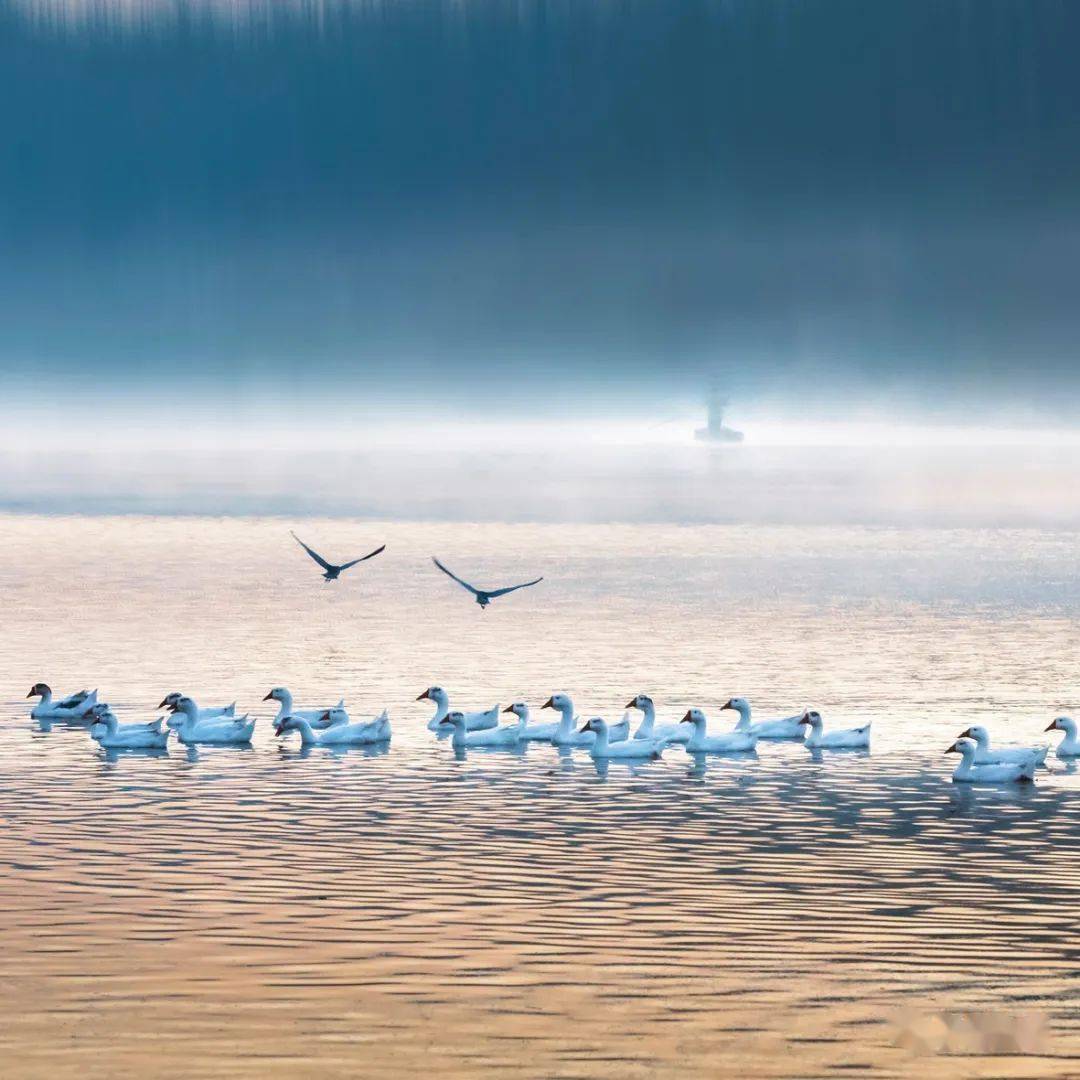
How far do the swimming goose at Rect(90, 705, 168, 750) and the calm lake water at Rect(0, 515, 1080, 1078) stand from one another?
0.57 m

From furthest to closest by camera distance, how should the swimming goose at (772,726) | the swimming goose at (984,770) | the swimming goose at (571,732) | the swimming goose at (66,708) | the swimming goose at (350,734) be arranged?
the swimming goose at (66,708) < the swimming goose at (772,726) < the swimming goose at (571,732) < the swimming goose at (350,734) < the swimming goose at (984,770)

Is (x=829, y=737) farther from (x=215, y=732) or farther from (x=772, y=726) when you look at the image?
(x=215, y=732)

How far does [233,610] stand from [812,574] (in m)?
35.2

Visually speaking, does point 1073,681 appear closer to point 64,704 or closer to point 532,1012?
point 64,704

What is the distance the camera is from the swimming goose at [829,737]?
1697 inches

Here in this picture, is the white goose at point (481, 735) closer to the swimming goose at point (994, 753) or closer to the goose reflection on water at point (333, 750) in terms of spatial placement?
the goose reflection on water at point (333, 750)

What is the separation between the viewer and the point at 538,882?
30.8 m

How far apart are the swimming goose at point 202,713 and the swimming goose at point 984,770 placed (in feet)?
45.0

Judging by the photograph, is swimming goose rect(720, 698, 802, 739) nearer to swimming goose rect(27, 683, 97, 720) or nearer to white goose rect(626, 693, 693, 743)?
white goose rect(626, 693, 693, 743)

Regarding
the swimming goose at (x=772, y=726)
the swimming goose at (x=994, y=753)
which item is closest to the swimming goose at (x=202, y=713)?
the swimming goose at (x=772, y=726)

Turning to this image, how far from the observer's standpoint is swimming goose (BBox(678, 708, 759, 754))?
43.0m

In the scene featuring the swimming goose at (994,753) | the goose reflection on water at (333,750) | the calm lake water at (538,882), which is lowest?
the calm lake water at (538,882)

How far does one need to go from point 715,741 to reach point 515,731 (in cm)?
381

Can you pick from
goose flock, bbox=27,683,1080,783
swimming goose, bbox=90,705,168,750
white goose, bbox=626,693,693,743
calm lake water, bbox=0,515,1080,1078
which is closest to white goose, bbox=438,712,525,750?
goose flock, bbox=27,683,1080,783
